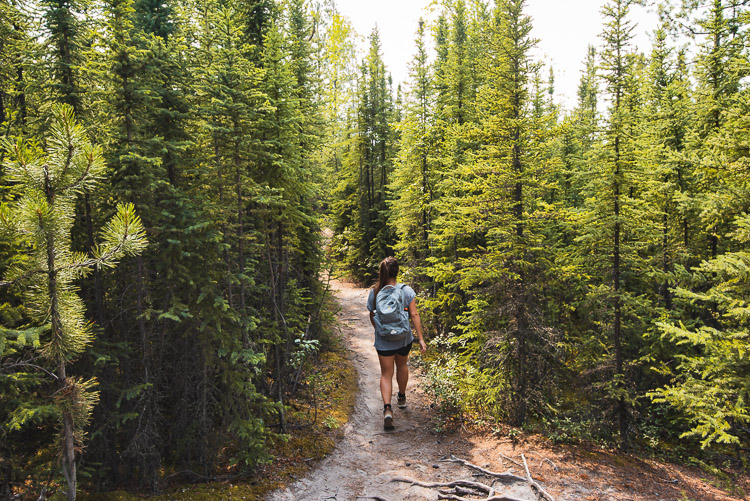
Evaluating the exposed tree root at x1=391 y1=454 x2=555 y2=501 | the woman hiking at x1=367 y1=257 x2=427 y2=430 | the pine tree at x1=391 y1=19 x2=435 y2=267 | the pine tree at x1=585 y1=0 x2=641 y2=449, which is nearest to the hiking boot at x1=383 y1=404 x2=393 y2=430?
the woman hiking at x1=367 y1=257 x2=427 y2=430

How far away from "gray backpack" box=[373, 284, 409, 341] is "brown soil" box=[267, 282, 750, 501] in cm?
208

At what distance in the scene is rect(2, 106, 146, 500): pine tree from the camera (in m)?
3.14

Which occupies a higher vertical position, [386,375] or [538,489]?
[386,375]

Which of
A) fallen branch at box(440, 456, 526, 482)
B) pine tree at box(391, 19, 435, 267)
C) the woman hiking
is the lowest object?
fallen branch at box(440, 456, 526, 482)

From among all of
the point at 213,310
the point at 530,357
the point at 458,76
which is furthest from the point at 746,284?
the point at 458,76

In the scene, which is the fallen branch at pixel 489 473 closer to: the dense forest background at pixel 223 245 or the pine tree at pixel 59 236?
the dense forest background at pixel 223 245

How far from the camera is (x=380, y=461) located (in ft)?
22.1

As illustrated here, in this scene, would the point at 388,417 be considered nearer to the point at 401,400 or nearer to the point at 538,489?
the point at 401,400

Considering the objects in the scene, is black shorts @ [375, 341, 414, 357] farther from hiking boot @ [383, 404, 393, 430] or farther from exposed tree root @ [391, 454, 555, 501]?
exposed tree root @ [391, 454, 555, 501]

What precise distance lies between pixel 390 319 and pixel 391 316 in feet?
0.22

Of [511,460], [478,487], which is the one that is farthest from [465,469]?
[511,460]

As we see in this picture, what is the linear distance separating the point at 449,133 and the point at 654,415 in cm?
1164

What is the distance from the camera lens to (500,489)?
557 centimetres

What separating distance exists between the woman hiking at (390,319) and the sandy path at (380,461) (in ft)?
1.85
